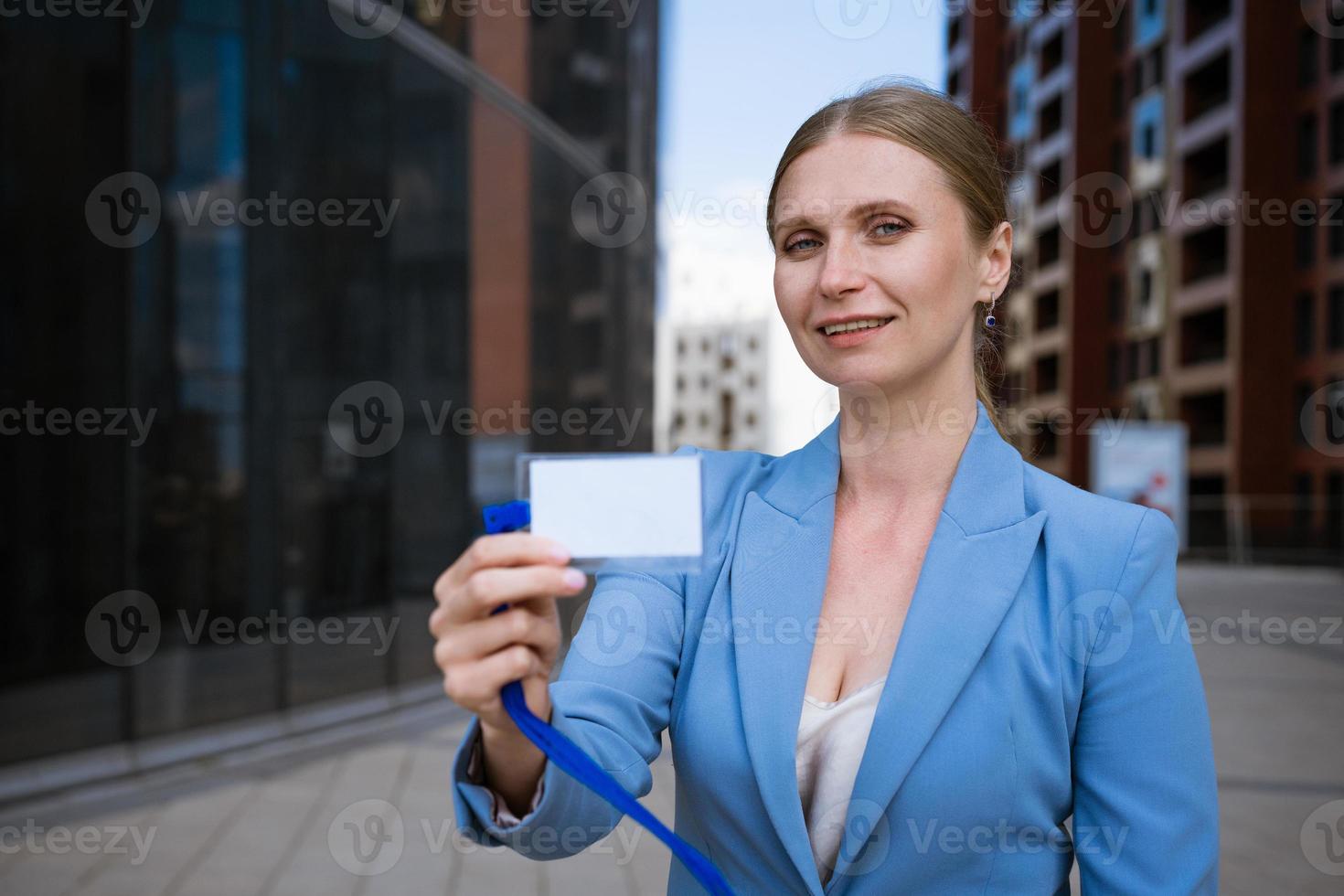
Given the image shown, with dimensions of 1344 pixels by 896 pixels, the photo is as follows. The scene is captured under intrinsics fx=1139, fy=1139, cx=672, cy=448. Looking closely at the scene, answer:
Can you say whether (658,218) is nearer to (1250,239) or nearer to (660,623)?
(660,623)

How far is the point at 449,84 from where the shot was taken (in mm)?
9109

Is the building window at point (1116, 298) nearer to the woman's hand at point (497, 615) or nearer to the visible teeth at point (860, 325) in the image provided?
the visible teeth at point (860, 325)

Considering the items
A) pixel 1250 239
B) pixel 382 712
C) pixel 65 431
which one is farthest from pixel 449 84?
pixel 1250 239

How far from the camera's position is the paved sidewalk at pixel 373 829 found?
4.85m

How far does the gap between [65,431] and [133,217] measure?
4.53 ft

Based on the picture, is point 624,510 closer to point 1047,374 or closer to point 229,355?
point 229,355

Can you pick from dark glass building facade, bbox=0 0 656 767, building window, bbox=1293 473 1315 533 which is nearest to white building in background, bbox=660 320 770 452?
building window, bbox=1293 473 1315 533

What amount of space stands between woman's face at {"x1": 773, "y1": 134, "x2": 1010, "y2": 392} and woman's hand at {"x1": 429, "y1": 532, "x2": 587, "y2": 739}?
0.74 metres

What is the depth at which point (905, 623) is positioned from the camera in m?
1.66

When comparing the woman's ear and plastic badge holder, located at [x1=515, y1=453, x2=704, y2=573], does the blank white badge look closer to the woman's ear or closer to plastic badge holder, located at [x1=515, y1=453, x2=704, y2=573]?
plastic badge holder, located at [x1=515, y1=453, x2=704, y2=573]

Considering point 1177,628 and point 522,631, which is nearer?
point 522,631

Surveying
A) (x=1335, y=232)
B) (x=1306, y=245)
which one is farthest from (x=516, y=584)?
(x=1306, y=245)

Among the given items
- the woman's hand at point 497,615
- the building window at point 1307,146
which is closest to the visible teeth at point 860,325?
the woman's hand at point 497,615

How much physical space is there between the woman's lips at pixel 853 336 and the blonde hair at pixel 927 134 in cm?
21
